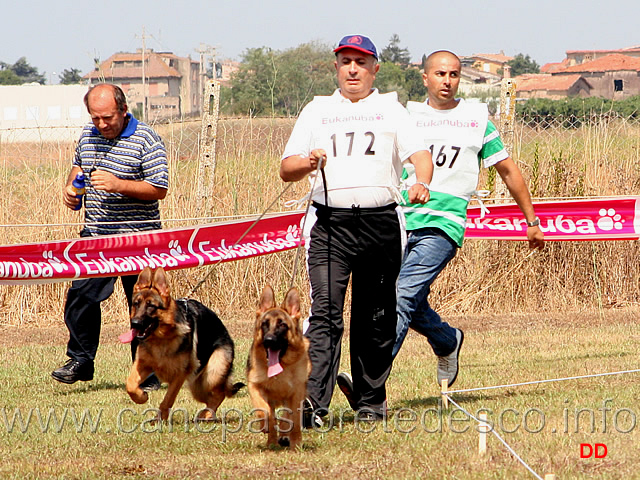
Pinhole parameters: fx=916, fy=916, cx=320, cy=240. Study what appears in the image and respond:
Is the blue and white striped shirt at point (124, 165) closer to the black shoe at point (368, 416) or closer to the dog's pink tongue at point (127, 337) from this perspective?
the dog's pink tongue at point (127, 337)

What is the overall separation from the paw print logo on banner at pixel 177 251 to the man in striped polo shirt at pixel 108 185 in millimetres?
1168

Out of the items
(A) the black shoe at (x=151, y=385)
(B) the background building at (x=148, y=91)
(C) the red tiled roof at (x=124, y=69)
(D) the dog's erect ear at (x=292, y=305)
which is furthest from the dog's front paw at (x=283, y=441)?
(C) the red tiled roof at (x=124, y=69)

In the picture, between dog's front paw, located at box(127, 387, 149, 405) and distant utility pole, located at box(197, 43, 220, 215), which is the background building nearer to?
distant utility pole, located at box(197, 43, 220, 215)

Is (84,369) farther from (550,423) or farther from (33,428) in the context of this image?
(550,423)

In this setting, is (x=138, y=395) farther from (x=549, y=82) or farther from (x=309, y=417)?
(x=549, y=82)

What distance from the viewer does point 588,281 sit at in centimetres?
1206

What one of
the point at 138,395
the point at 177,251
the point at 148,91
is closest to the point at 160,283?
the point at 138,395

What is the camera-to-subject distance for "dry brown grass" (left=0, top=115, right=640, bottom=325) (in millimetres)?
11742

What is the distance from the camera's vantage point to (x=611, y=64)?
80688 millimetres

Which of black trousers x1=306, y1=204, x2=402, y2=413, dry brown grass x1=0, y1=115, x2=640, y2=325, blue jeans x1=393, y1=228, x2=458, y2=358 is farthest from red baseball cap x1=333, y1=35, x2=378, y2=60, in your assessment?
dry brown grass x1=0, y1=115, x2=640, y2=325

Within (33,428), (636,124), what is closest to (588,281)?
(636,124)

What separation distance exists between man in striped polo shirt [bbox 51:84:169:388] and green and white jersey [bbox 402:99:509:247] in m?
2.07

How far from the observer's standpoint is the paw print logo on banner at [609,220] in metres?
9.87

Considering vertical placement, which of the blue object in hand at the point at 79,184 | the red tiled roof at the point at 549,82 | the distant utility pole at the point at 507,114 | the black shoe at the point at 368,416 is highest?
the red tiled roof at the point at 549,82
